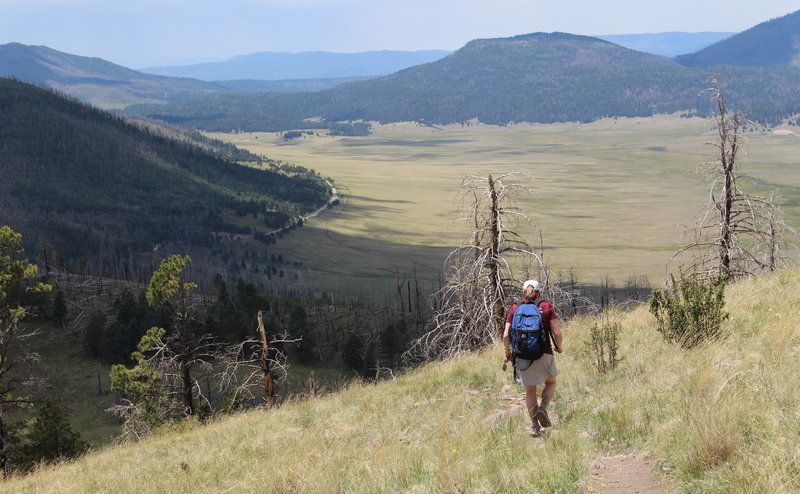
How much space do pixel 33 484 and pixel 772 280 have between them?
1973cm

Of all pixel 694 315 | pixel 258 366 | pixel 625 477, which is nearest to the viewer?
pixel 625 477

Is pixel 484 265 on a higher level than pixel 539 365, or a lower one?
lower

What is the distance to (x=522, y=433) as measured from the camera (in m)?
9.54

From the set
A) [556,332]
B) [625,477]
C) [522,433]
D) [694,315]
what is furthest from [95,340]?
[625,477]

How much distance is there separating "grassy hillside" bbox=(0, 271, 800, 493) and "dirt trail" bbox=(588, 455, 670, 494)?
13cm

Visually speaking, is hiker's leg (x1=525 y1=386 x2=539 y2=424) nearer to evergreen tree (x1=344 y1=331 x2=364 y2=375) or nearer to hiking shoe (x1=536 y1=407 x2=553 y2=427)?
hiking shoe (x1=536 y1=407 x2=553 y2=427)

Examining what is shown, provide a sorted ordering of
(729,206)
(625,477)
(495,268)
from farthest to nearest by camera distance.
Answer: (729,206), (495,268), (625,477)

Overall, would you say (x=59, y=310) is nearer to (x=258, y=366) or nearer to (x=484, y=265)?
(x=258, y=366)

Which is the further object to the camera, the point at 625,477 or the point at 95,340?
the point at 95,340

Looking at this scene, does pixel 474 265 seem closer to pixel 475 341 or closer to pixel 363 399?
pixel 475 341

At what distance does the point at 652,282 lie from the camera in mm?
140125

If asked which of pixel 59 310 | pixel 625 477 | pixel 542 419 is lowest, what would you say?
pixel 59 310

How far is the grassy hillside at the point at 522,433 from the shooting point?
7.07 metres

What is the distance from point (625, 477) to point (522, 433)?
7.54 ft
